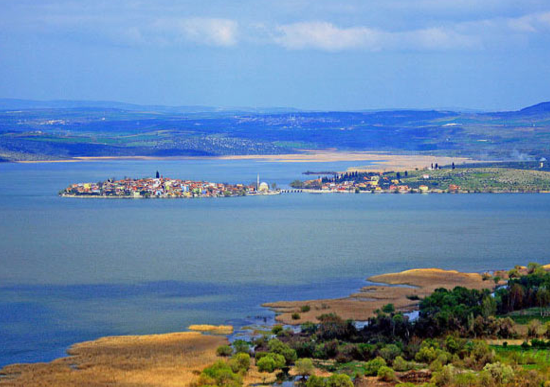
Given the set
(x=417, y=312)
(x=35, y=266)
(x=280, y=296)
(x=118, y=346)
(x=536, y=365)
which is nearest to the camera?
(x=536, y=365)

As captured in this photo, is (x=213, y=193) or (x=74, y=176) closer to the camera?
(x=213, y=193)

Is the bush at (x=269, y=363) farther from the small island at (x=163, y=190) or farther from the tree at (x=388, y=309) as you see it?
the small island at (x=163, y=190)

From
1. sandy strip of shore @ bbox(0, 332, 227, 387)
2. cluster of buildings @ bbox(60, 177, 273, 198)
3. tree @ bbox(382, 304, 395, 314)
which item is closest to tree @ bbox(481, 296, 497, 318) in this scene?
tree @ bbox(382, 304, 395, 314)

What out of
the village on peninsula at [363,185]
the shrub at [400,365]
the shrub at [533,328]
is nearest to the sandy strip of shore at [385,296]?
the shrub at [533,328]

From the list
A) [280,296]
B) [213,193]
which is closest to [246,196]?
[213,193]

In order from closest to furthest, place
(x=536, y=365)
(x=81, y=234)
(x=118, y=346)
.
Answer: (x=536, y=365)
(x=118, y=346)
(x=81, y=234)

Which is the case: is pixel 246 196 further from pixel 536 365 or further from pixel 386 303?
pixel 536 365
